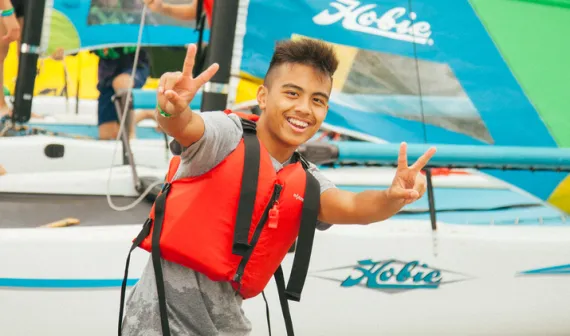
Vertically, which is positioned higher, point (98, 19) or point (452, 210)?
point (98, 19)

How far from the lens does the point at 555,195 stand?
2.98 m

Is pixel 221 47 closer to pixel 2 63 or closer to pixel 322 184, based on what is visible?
pixel 322 184

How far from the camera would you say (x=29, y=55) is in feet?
14.5

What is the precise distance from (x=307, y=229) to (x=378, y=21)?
1474mm

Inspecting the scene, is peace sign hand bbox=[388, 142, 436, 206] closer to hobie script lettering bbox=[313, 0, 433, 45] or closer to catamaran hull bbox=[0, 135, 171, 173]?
hobie script lettering bbox=[313, 0, 433, 45]

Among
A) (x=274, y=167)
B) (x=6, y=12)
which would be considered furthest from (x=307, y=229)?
(x=6, y=12)

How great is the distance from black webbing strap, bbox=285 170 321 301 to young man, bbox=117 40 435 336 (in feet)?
0.13

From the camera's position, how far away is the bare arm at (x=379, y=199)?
4.90 feet

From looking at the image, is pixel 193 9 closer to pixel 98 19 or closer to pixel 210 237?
pixel 98 19

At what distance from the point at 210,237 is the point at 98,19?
3.78 metres

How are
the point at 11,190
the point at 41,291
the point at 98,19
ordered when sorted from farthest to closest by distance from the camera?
the point at 98,19
the point at 11,190
the point at 41,291

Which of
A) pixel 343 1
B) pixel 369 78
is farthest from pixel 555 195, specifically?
pixel 343 1

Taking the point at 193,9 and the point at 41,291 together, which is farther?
the point at 193,9

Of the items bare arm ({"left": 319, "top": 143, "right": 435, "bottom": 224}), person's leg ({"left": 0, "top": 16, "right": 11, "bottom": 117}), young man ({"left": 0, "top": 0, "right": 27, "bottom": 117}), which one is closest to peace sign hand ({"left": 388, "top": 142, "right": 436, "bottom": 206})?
bare arm ({"left": 319, "top": 143, "right": 435, "bottom": 224})
